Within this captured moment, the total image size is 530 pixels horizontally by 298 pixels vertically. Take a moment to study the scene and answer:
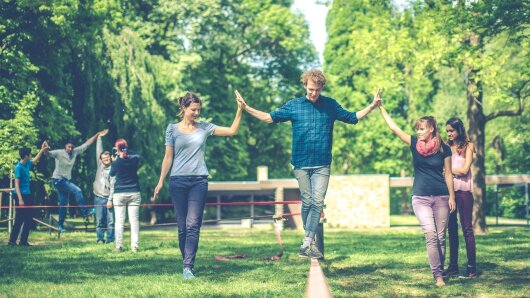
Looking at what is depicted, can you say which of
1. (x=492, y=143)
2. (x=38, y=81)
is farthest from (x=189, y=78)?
(x=492, y=143)

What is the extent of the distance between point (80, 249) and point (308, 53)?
35.6 m

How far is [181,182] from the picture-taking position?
10.1m

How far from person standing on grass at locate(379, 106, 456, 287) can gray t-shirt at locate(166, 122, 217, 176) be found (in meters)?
2.39

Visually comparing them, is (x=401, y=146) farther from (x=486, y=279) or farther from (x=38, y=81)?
(x=486, y=279)

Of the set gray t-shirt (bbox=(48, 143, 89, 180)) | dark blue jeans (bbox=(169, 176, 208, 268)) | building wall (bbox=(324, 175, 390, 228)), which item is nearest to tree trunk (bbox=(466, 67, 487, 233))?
gray t-shirt (bbox=(48, 143, 89, 180))

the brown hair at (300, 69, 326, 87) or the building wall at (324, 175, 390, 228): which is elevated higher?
the brown hair at (300, 69, 326, 87)

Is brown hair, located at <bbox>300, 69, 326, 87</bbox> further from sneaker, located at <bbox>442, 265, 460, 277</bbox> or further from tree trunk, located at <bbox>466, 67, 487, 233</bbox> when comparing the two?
A: tree trunk, located at <bbox>466, 67, 487, 233</bbox>

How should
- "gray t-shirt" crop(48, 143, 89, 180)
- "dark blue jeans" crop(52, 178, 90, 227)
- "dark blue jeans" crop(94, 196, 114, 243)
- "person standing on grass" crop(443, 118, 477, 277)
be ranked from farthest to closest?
"dark blue jeans" crop(52, 178, 90, 227) < "gray t-shirt" crop(48, 143, 89, 180) < "dark blue jeans" crop(94, 196, 114, 243) < "person standing on grass" crop(443, 118, 477, 277)

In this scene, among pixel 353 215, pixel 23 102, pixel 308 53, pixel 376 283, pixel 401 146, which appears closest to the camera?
pixel 376 283

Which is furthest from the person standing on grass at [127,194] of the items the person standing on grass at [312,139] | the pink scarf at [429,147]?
the pink scarf at [429,147]

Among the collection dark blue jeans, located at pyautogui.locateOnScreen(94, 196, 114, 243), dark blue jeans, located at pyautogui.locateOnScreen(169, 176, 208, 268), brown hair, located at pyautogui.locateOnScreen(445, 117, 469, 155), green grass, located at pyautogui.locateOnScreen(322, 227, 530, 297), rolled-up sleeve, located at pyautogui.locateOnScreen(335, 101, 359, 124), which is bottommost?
green grass, located at pyautogui.locateOnScreen(322, 227, 530, 297)

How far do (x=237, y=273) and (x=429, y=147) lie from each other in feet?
9.83

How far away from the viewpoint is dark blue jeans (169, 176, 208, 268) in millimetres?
10047

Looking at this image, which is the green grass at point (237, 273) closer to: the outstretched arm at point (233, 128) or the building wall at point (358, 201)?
the outstretched arm at point (233, 128)
